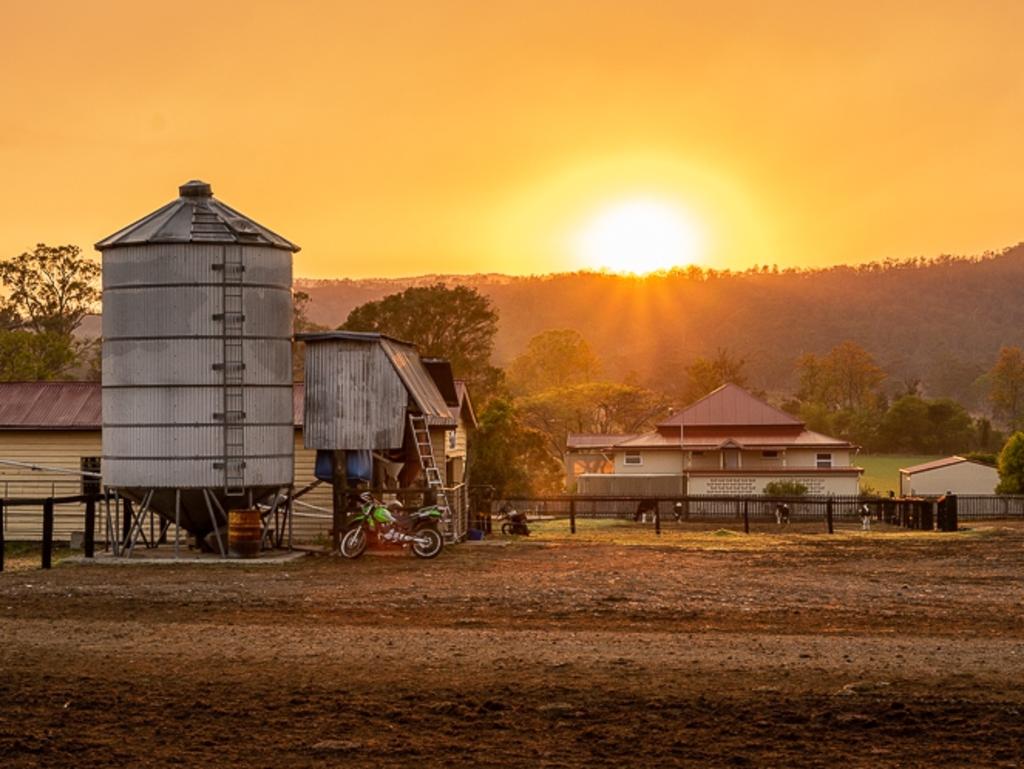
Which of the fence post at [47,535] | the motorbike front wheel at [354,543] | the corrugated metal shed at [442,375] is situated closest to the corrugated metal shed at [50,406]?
the corrugated metal shed at [442,375]

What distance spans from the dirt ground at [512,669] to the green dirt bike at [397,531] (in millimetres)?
3093

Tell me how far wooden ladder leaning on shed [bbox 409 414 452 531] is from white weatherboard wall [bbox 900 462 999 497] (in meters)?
46.2

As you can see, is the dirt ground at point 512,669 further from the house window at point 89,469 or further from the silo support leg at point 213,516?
the house window at point 89,469

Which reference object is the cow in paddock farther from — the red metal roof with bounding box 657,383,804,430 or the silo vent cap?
the silo vent cap

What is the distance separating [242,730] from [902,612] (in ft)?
35.9

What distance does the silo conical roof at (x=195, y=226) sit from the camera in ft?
94.3

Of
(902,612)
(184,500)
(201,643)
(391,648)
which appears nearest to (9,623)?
(201,643)

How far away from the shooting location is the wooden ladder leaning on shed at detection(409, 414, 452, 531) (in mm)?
31422

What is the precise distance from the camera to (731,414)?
239 ft

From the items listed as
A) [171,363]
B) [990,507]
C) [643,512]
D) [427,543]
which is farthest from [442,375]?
[990,507]

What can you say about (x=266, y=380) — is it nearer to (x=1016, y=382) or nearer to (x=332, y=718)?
(x=332, y=718)

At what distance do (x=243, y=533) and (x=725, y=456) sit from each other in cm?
4450

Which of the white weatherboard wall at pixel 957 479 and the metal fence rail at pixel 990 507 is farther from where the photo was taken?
the white weatherboard wall at pixel 957 479

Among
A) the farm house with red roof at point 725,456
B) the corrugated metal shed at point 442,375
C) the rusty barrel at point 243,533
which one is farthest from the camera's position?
the farm house with red roof at point 725,456
